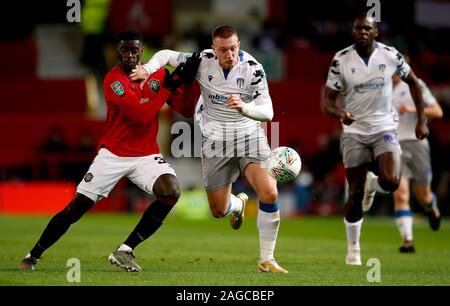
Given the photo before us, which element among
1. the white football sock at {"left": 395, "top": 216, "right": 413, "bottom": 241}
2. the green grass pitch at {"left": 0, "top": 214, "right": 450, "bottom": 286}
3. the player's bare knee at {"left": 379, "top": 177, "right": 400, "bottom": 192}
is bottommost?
the green grass pitch at {"left": 0, "top": 214, "right": 450, "bottom": 286}

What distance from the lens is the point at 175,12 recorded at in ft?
93.3

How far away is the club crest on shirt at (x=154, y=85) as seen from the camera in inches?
373

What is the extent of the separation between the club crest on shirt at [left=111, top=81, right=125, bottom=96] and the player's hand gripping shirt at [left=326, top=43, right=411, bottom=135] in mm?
2885

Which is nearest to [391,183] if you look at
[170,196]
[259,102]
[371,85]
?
[371,85]

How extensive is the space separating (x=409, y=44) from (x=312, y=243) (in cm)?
1395

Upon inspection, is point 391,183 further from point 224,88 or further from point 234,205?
point 224,88

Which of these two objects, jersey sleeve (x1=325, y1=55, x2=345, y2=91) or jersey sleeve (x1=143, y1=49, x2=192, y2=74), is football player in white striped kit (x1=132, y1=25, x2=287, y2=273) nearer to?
jersey sleeve (x1=143, y1=49, x2=192, y2=74)

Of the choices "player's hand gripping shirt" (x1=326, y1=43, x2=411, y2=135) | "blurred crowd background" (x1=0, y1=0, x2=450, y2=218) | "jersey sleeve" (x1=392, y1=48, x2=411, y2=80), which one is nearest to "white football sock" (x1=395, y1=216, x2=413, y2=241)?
"player's hand gripping shirt" (x1=326, y1=43, x2=411, y2=135)

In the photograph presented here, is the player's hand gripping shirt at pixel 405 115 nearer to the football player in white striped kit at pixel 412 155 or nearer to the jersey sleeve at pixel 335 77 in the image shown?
the football player in white striped kit at pixel 412 155

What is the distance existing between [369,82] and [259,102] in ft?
6.79

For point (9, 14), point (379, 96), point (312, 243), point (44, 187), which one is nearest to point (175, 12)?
point (9, 14)

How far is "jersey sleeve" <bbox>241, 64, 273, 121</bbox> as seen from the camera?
9195 mm

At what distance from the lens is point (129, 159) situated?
9.45 m

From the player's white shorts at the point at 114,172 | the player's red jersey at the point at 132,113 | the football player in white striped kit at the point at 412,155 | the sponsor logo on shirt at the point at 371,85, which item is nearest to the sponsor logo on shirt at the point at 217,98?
the player's red jersey at the point at 132,113
